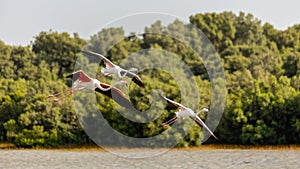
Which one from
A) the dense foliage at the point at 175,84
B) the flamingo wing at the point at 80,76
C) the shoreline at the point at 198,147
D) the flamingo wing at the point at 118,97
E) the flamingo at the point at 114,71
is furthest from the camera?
the dense foliage at the point at 175,84

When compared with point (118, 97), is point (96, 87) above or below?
above

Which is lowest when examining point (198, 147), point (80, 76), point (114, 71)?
point (80, 76)

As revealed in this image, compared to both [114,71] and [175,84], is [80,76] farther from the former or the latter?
[175,84]

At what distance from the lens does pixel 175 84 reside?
36.4m

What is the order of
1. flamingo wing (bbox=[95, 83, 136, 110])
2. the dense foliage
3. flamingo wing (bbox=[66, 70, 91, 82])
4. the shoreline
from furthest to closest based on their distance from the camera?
the dense foliage < the shoreline < flamingo wing (bbox=[66, 70, 91, 82]) < flamingo wing (bbox=[95, 83, 136, 110])

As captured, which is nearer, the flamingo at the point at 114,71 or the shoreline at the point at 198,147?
the flamingo at the point at 114,71

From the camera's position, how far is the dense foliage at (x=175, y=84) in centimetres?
3456

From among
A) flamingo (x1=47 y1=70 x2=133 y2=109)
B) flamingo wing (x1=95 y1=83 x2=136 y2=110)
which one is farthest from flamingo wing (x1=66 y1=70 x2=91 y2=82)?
flamingo wing (x1=95 y1=83 x2=136 y2=110)

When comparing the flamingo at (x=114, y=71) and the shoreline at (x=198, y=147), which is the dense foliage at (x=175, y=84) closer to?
the shoreline at (x=198, y=147)

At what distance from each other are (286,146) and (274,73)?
31.2 feet

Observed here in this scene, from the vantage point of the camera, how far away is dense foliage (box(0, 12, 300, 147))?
34562mm

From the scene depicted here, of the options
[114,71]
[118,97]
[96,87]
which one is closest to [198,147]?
[114,71]

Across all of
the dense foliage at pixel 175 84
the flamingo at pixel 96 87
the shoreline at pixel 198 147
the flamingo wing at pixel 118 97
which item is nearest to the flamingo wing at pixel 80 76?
the flamingo at pixel 96 87

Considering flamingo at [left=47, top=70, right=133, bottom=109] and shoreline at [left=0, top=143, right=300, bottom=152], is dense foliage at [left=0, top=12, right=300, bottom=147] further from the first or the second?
flamingo at [left=47, top=70, right=133, bottom=109]
